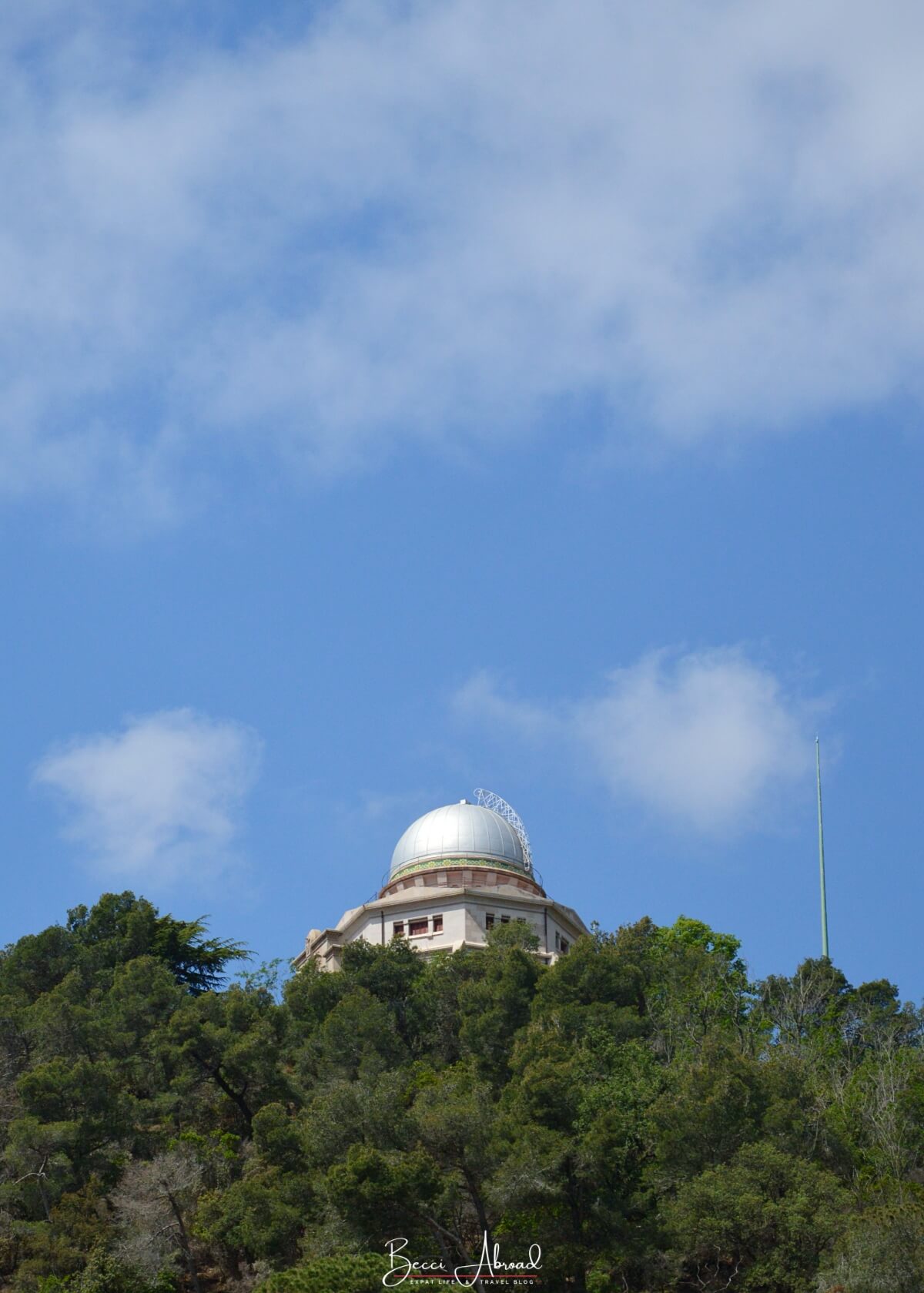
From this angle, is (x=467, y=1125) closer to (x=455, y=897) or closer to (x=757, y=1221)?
(x=757, y=1221)

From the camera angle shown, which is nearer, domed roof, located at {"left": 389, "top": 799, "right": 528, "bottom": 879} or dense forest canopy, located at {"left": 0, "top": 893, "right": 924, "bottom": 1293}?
dense forest canopy, located at {"left": 0, "top": 893, "right": 924, "bottom": 1293}

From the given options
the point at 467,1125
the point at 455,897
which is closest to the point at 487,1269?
the point at 467,1125

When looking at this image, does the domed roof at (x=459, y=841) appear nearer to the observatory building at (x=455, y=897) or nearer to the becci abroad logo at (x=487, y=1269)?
the observatory building at (x=455, y=897)

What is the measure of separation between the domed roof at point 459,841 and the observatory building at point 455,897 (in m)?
0.03

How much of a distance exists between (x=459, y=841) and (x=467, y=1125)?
3342cm

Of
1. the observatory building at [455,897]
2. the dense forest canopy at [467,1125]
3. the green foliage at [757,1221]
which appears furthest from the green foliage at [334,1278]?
the observatory building at [455,897]

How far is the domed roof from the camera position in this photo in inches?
3019

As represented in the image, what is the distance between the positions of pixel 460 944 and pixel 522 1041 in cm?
1897

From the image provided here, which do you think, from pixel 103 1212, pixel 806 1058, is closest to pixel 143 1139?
pixel 103 1212

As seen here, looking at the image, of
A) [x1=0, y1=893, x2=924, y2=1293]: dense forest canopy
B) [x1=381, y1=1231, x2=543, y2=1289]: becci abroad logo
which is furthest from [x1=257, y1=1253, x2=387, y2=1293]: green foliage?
[x1=381, y1=1231, x2=543, y2=1289]: becci abroad logo

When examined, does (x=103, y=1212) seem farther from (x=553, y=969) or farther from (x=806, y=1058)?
(x=806, y=1058)

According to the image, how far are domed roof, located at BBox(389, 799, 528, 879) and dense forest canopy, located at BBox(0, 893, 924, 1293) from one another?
11.3 m

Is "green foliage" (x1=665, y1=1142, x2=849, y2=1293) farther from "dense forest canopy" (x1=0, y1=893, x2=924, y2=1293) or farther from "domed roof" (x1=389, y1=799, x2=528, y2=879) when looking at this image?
"domed roof" (x1=389, y1=799, x2=528, y2=879)

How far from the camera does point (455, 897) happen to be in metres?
73.9
